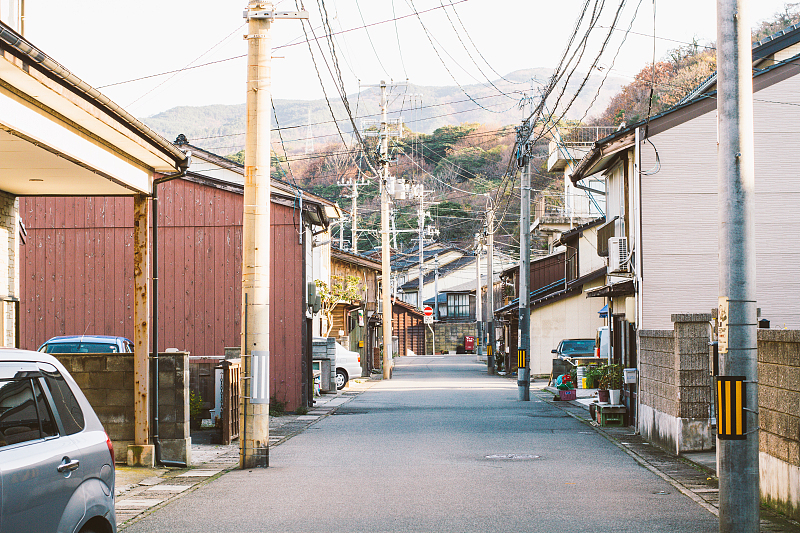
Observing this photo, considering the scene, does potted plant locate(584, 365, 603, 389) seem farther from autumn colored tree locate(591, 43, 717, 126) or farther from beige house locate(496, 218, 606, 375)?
autumn colored tree locate(591, 43, 717, 126)

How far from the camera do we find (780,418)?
26.5ft

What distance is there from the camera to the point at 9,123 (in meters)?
7.50

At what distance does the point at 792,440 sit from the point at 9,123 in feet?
25.6

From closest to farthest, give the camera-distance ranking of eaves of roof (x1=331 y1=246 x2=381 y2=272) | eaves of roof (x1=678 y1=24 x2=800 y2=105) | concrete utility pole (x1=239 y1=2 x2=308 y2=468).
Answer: concrete utility pole (x1=239 y1=2 x2=308 y2=468) → eaves of roof (x1=678 y1=24 x2=800 y2=105) → eaves of roof (x1=331 y1=246 x2=381 y2=272)

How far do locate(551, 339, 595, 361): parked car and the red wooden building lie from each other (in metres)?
14.8

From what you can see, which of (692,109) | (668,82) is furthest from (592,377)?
(668,82)

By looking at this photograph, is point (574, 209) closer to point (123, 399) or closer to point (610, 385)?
point (610, 385)

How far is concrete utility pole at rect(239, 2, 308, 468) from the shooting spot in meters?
11.4

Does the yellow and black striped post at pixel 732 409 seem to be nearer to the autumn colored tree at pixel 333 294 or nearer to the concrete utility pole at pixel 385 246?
the autumn colored tree at pixel 333 294

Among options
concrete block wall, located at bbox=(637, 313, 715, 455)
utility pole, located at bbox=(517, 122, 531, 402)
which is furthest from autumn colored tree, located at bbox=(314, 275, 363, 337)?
concrete block wall, located at bbox=(637, 313, 715, 455)

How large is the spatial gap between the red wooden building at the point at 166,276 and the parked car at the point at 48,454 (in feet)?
48.0

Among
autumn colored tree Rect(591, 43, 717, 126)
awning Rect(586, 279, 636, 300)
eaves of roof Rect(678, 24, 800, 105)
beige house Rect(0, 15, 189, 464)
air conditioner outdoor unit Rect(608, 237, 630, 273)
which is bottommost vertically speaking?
awning Rect(586, 279, 636, 300)

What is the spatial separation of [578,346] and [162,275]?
707 inches

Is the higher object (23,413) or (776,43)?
(776,43)
